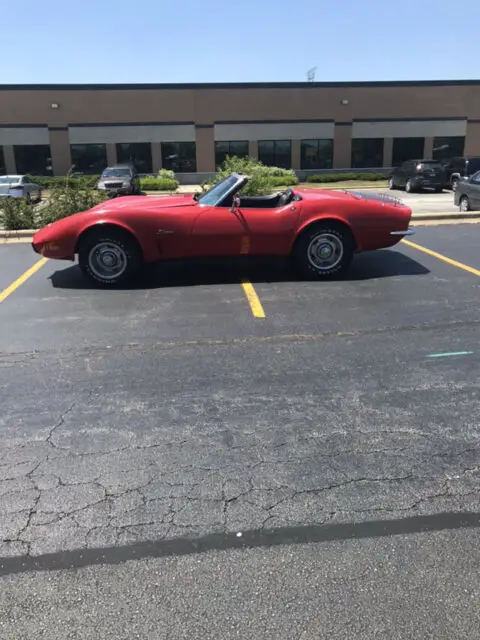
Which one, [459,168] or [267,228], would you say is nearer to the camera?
[267,228]

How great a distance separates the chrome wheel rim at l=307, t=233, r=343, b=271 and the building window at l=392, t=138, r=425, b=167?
33.9m

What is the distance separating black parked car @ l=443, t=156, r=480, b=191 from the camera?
1032 inches

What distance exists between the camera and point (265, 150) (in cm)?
3750

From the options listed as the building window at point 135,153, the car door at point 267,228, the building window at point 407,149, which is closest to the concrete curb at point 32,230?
the car door at point 267,228

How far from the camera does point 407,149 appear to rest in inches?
1517

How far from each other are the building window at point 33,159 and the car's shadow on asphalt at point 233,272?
31.9 m

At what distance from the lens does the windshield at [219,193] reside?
738 cm

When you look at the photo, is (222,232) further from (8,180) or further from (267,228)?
(8,180)

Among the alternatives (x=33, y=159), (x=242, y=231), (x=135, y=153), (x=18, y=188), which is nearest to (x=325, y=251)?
(x=242, y=231)

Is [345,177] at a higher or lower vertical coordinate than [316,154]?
lower

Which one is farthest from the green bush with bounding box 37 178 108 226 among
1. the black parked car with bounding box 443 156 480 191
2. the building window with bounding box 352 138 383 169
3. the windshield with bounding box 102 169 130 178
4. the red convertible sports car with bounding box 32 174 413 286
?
the building window with bounding box 352 138 383 169

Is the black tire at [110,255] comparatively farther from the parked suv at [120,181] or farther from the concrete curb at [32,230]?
the parked suv at [120,181]

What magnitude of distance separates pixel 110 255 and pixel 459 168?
24223 millimetres

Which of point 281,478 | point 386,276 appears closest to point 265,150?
point 386,276
